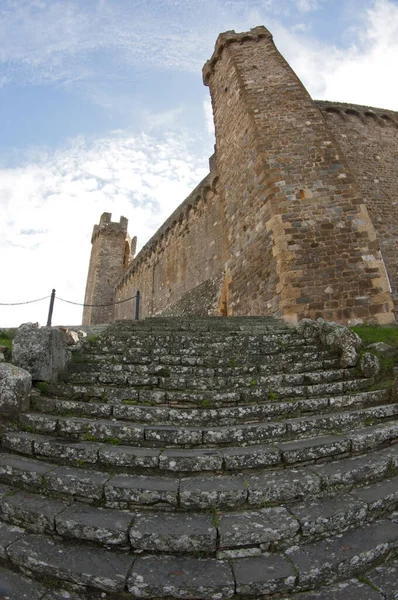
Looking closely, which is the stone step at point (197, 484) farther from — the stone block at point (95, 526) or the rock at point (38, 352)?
the rock at point (38, 352)

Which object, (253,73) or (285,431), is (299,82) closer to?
(253,73)

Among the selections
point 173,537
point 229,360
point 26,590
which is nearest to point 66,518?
point 26,590

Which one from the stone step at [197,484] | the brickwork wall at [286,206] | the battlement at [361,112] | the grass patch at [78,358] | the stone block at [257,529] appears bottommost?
the stone block at [257,529]

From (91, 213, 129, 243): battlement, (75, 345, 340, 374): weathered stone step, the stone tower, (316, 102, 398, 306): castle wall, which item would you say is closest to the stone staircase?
(75, 345, 340, 374): weathered stone step

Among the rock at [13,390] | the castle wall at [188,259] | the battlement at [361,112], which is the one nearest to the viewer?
the rock at [13,390]

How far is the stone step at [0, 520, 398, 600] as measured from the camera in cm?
161

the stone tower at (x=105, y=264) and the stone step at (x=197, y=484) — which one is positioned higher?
the stone tower at (x=105, y=264)

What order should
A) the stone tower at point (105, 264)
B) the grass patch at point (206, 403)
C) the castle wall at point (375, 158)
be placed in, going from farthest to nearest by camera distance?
the stone tower at point (105, 264) → the castle wall at point (375, 158) → the grass patch at point (206, 403)

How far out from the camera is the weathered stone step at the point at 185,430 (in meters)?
Answer: 2.71

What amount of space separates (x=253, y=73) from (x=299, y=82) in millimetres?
1551

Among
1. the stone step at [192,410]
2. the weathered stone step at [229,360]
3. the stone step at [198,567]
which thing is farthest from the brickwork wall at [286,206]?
the stone step at [198,567]

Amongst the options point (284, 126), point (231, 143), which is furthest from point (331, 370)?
point (231, 143)

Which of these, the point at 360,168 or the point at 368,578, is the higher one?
the point at 360,168

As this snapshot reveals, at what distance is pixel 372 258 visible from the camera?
7.64m
